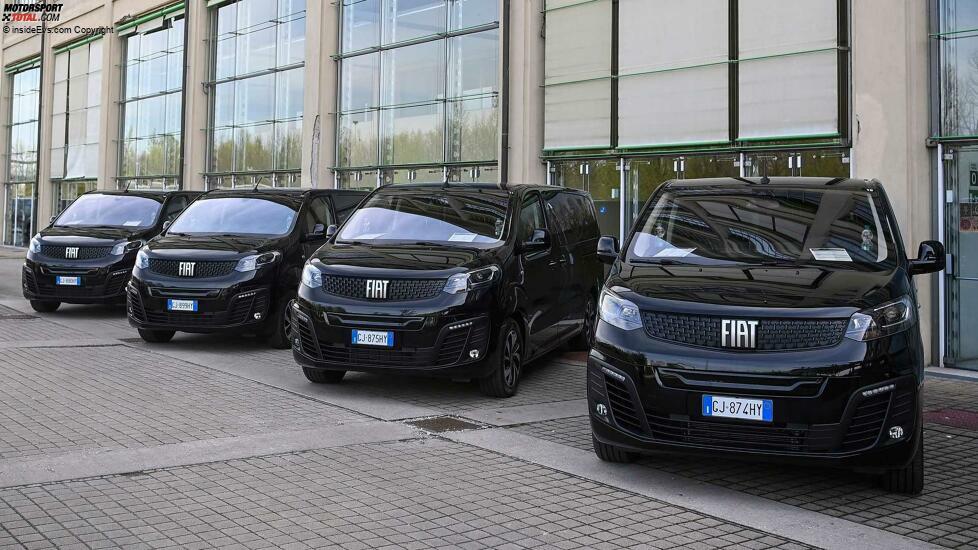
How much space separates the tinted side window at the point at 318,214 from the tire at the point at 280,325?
3.48 feet

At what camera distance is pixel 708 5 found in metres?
14.1

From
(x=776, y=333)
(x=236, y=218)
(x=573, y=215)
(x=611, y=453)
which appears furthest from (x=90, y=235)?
(x=776, y=333)

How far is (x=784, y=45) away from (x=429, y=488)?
9376 mm

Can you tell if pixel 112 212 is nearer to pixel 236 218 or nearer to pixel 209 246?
pixel 236 218

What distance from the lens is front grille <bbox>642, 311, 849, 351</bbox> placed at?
18.4ft

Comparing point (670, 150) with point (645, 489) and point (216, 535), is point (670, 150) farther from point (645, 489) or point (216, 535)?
point (216, 535)

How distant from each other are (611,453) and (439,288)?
254 cm

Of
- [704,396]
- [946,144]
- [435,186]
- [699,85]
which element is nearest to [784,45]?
[699,85]

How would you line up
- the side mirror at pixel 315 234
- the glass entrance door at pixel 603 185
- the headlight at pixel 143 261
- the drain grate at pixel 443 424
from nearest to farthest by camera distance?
the drain grate at pixel 443 424 < the headlight at pixel 143 261 < the side mirror at pixel 315 234 < the glass entrance door at pixel 603 185

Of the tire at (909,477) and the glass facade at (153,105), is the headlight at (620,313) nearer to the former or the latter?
the tire at (909,477)

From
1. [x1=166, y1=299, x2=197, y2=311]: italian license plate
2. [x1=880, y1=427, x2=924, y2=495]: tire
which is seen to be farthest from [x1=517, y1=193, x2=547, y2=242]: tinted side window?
[x1=880, y1=427, x2=924, y2=495]: tire

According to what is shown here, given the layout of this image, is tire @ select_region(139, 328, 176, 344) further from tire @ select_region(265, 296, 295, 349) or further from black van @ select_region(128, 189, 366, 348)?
tire @ select_region(265, 296, 295, 349)

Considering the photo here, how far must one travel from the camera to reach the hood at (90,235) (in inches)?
567

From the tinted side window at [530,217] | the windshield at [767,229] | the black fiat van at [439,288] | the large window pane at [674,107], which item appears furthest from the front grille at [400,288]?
the large window pane at [674,107]
